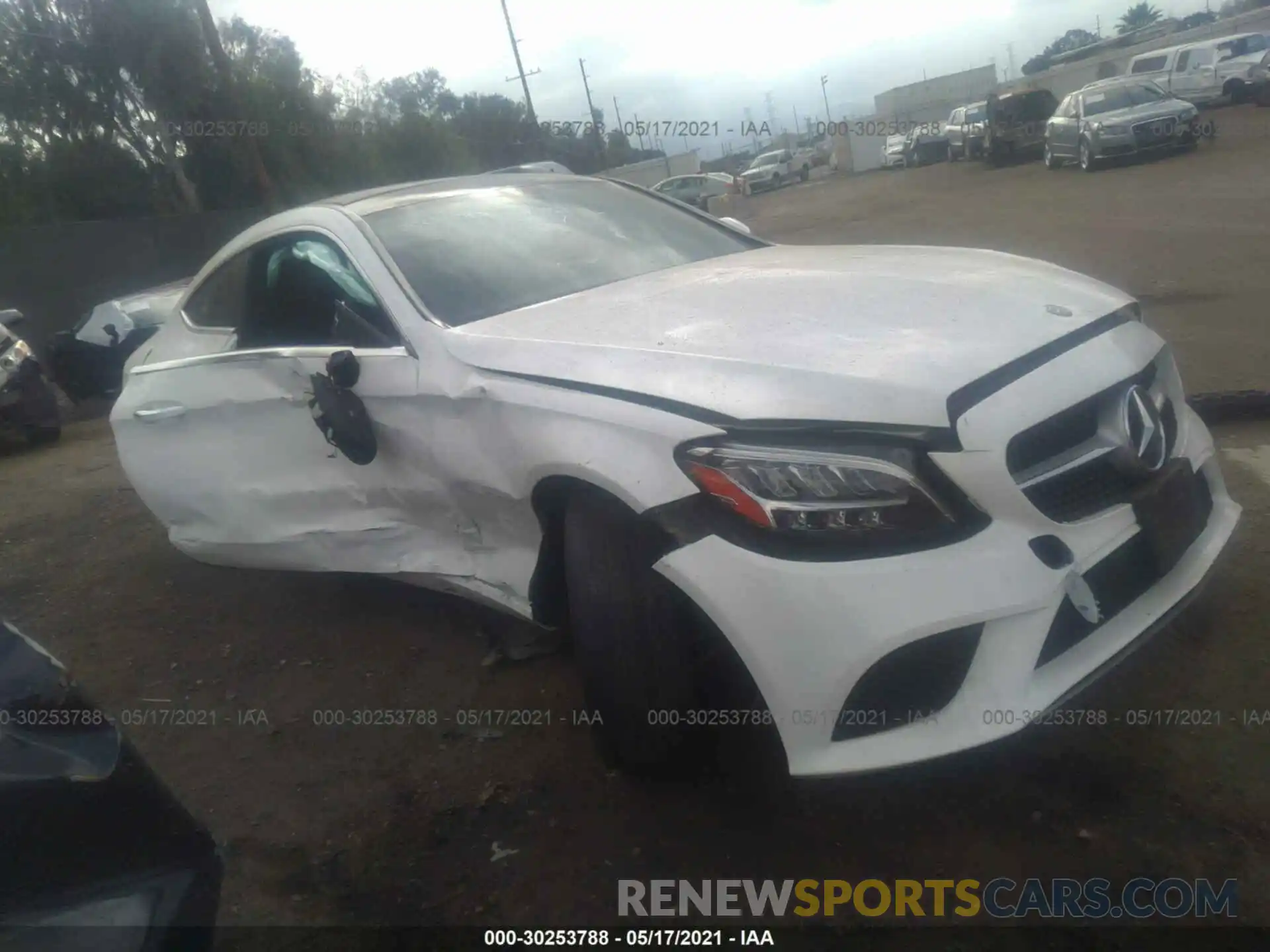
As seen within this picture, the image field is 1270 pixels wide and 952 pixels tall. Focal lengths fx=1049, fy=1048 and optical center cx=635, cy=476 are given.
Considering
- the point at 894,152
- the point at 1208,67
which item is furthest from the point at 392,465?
the point at 894,152

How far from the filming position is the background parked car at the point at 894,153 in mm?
35406

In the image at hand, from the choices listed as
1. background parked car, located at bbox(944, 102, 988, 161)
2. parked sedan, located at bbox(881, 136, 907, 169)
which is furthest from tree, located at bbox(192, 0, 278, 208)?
parked sedan, located at bbox(881, 136, 907, 169)

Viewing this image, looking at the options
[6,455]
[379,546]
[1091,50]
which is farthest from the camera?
[1091,50]

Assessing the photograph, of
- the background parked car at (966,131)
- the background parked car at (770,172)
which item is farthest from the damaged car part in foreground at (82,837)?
the background parked car at (770,172)

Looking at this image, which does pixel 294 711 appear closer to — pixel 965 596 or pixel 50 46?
pixel 965 596

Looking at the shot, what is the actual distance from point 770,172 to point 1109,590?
135 feet

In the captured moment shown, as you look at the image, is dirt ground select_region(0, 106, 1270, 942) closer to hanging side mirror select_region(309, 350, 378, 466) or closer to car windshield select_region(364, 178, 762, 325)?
hanging side mirror select_region(309, 350, 378, 466)

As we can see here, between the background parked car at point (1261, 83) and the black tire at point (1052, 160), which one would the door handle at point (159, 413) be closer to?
the black tire at point (1052, 160)

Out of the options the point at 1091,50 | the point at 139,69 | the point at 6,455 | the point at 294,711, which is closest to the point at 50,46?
the point at 139,69

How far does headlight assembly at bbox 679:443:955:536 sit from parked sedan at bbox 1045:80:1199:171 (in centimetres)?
1790

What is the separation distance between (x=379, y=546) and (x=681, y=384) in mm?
1499

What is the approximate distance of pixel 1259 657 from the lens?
2.87 metres

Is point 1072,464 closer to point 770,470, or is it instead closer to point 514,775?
point 770,470

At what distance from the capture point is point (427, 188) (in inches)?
156
